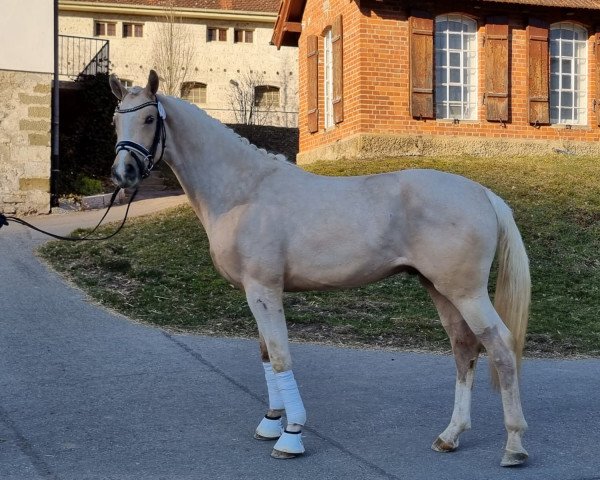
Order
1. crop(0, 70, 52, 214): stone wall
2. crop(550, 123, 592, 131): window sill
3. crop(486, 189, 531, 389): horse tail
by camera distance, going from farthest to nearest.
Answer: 1. crop(550, 123, 592, 131): window sill
2. crop(0, 70, 52, 214): stone wall
3. crop(486, 189, 531, 389): horse tail

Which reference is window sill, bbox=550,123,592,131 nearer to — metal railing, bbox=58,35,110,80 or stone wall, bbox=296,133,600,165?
stone wall, bbox=296,133,600,165

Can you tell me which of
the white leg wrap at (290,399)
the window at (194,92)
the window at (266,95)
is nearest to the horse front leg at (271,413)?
the white leg wrap at (290,399)

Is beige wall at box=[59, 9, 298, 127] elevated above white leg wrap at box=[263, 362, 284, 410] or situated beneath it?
elevated above

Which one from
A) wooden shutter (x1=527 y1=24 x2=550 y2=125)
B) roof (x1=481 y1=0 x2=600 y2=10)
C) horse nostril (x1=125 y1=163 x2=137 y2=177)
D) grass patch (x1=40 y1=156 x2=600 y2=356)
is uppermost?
roof (x1=481 y1=0 x2=600 y2=10)

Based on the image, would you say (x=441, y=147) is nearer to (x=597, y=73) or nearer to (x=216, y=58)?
(x=597, y=73)

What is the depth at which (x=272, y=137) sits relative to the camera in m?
29.5

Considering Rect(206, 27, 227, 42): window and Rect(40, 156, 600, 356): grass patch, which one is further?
Rect(206, 27, 227, 42): window

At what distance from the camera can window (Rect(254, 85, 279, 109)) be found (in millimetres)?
35531

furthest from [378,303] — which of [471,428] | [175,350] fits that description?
[471,428]

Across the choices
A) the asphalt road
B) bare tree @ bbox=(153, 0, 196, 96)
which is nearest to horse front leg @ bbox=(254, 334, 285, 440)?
the asphalt road

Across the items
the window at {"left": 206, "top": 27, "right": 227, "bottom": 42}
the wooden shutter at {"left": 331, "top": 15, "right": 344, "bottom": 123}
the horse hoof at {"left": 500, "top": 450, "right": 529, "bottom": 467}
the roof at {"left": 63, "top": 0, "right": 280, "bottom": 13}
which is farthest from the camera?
the window at {"left": 206, "top": 27, "right": 227, "bottom": 42}

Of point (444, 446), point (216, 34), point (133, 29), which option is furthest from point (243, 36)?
point (444, 446)

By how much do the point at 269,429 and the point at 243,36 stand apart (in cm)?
3226

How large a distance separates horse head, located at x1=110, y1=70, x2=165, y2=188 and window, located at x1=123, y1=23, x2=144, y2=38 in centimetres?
3134
